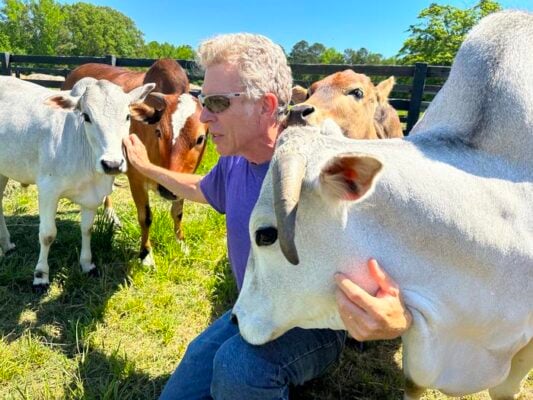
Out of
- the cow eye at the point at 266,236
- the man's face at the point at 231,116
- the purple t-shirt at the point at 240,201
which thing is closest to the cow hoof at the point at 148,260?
the purple t-shirt at the point at 240,201

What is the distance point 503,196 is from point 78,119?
3342 mm

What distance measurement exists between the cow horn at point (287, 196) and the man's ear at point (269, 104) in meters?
0.94

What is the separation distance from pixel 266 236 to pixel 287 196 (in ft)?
1.09

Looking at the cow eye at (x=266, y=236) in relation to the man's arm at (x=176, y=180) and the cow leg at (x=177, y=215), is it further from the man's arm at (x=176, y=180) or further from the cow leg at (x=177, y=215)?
the cow leg at (x=177, y=215)

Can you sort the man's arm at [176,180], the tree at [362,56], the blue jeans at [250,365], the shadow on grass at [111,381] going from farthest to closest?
the tree at [362,56] < the man's arm at [176,180] < the shadow on grass at [111,381] < the blue jeans at [250,365]

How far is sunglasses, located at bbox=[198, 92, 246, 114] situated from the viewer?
230cm

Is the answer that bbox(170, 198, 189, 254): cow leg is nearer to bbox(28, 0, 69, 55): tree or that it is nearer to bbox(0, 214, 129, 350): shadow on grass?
bbox(0, 214, 129, 350): shadow on grass

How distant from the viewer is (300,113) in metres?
3.53

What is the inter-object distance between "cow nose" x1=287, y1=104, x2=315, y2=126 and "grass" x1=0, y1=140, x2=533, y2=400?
1.47 m

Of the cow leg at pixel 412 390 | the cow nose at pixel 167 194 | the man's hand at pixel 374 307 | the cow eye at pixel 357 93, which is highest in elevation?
the cow eye at pixel 357 93

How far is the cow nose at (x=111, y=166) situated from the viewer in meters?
3.49

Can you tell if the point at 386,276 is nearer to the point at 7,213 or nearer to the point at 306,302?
the point at 306,302

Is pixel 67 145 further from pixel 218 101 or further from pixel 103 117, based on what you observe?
pixel 218 101

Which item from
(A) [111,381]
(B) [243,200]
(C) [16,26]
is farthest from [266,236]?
(C) [16,26]
